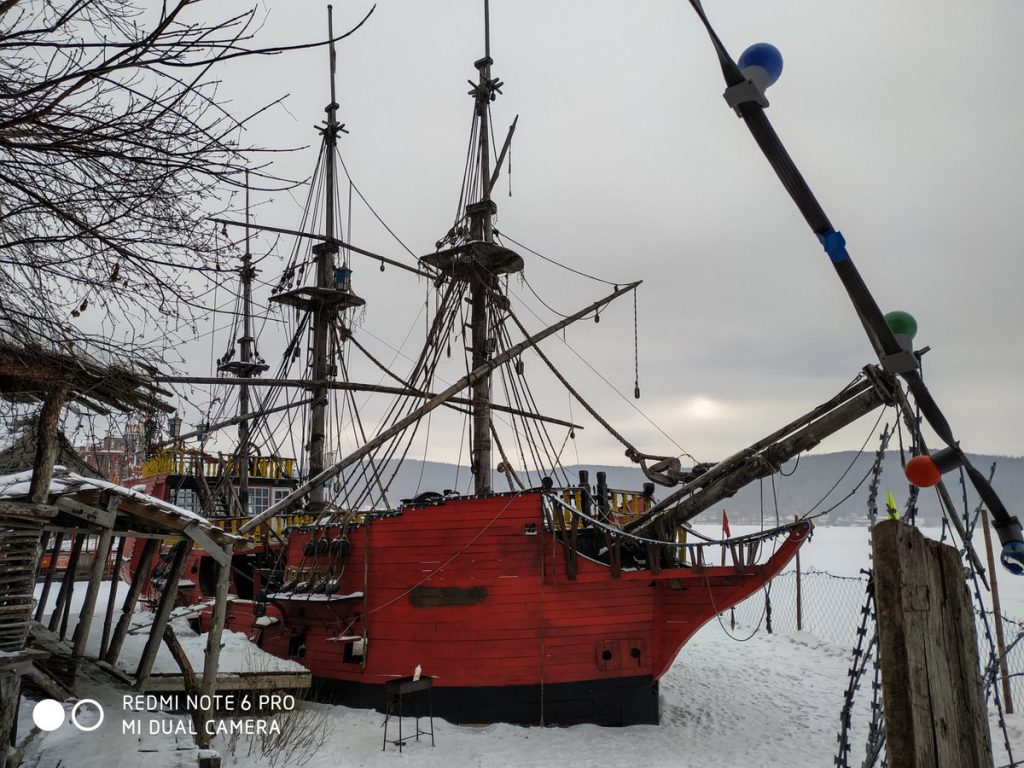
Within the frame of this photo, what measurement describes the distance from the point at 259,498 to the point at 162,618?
50.9 feet

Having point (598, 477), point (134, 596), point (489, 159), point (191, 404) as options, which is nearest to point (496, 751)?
point (598, 477)

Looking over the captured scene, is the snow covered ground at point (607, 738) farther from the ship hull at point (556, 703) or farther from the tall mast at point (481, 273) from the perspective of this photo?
the tall mast at point (481, 273)

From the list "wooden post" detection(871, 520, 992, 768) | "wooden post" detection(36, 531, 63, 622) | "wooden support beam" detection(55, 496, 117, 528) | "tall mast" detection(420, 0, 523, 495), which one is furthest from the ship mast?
"wooden post" detection(871, 520, 992, 768)

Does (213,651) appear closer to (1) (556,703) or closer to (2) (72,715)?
(2) (72,715)

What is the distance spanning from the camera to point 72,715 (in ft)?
25.1

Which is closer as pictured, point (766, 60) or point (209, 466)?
point (766, 60)

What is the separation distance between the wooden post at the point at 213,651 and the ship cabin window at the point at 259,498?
52.1 feet

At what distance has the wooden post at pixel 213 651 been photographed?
823 cm

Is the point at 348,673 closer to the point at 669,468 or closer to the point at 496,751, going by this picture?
the point at 496,751

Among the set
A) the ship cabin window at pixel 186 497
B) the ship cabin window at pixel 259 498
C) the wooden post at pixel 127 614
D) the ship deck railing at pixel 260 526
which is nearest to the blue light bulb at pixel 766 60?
the wooden post at pixel 127 614

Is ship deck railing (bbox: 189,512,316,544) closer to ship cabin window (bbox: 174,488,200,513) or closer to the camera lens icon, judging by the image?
ship cabin window (bbox: 174,488,200,513)

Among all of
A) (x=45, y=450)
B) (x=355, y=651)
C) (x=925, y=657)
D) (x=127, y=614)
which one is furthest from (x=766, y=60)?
(x=355, y=651)

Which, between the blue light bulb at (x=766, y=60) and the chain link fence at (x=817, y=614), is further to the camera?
the chain link fence at (x=817, y=614)

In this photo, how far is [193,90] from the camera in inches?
130
